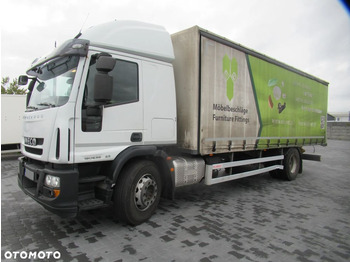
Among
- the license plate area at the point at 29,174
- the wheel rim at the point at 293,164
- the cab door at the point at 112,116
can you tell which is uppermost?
the cab door at the point at 112,116

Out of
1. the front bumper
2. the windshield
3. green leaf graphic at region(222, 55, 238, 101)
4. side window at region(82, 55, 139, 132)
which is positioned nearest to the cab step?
the front bumper

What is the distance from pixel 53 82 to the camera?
12.5 feet

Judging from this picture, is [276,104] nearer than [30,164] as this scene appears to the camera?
No

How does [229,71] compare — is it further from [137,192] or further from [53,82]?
[53,82]

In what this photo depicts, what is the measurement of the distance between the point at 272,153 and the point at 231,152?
7.81 feet

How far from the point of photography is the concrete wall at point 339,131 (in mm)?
26734

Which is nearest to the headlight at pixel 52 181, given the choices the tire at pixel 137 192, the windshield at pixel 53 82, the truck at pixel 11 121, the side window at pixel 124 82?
the tire at pixel 137 192

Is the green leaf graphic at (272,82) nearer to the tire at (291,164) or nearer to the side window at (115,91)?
the tire at (291,164)

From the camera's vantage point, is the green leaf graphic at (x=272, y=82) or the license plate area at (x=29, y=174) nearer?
the license plate area at (x=29, y=174)

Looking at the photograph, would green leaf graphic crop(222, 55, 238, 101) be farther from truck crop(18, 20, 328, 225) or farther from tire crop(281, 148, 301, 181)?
tire crop(281, 148, 301, 181)

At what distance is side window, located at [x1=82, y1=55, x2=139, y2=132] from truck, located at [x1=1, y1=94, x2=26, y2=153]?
9477 millimetres

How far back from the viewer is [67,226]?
389cm

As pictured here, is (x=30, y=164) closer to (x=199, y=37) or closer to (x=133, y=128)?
(x=133, y=128)

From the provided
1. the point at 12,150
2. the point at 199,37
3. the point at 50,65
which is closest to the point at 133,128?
the point at 50,65
